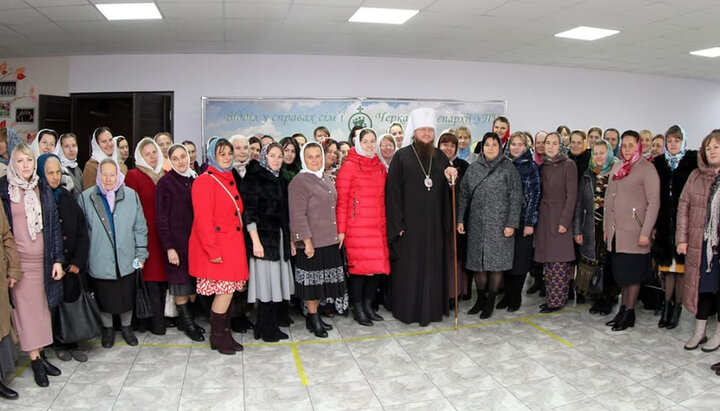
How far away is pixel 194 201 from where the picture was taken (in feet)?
11.7

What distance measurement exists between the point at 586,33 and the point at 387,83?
328cm

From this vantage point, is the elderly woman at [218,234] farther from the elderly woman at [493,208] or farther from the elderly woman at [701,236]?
the elderly woman at [701,236]

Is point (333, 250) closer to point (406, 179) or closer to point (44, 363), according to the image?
point (406, 179)

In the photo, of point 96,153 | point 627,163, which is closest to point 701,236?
point 627,163

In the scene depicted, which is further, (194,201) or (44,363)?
(194,201)

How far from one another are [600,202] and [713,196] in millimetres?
1051

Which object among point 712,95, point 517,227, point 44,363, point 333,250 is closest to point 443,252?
point 517,227

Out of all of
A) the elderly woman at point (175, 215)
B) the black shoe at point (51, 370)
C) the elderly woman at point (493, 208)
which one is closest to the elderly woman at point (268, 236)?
the elderly woman at point (175, 215)

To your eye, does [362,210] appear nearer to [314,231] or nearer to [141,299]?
[314,231]

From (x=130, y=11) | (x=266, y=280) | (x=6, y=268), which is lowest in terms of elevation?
(x=266, y=280)

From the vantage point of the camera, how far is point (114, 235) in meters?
3.71

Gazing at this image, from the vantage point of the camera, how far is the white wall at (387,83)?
8352 mm

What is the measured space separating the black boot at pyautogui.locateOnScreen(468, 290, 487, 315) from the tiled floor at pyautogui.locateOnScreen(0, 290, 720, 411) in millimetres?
352

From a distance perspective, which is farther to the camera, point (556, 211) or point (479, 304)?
point (479, 304)
